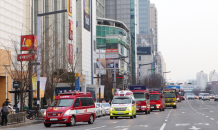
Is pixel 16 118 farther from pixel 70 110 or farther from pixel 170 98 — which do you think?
pixel 170 98

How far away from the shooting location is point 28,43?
120ft

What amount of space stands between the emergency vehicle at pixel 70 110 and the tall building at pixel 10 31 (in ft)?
59.4

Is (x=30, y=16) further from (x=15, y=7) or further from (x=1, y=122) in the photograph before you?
(x=1, y=122)

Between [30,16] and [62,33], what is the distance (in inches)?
619

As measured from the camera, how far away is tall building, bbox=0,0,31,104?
1705 inches

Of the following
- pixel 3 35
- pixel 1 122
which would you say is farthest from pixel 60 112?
pixel 3 35

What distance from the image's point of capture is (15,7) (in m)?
49.5

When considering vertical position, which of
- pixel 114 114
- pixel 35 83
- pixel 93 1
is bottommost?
pixel 114 114

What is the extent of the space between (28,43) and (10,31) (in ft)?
41.0

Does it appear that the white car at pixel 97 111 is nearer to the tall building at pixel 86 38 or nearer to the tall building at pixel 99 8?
the tall building at pixel 86 38

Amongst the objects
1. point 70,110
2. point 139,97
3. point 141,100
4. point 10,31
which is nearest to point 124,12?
point 10,31

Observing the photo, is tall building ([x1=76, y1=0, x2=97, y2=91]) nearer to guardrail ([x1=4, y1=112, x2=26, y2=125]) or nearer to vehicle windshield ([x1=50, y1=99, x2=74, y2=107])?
guardrail ([x1=4, y1=112, x2=26, y2=125])

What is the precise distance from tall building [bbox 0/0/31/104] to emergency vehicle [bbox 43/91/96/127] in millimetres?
18091

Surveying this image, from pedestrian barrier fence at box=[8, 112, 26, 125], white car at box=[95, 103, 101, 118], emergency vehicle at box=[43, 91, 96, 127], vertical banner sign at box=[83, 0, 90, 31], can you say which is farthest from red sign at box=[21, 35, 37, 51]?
vertical banner sign at box=[83, 0, 90, 31]
